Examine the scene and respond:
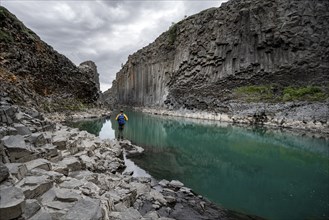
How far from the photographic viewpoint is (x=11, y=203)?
3617 millimetres

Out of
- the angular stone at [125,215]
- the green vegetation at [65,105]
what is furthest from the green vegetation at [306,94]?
the angular stone at [125,215]

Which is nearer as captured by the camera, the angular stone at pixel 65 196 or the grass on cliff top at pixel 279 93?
the angular stone at pixel 65 196

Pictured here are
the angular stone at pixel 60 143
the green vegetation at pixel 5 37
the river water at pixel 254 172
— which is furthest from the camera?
the green vegetation at pixel 5 37

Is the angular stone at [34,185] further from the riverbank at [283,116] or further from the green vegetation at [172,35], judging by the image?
the green vegetation at [172,35]

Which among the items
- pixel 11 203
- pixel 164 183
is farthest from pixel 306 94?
pixel 11 203

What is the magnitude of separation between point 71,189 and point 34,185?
1005 mm

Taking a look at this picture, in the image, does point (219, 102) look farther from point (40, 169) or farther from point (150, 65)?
point (40, 169)

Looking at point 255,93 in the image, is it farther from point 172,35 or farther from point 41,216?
point 41,216

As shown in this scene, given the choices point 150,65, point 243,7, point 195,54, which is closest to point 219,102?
point 195,54

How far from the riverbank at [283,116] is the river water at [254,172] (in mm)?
6716

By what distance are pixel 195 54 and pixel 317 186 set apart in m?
42.8

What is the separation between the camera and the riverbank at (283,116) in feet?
89.8

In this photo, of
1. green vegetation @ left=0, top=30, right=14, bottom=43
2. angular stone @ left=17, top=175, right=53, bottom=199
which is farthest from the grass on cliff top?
angular stone @ left=17, top=175, right=53, bottom=199

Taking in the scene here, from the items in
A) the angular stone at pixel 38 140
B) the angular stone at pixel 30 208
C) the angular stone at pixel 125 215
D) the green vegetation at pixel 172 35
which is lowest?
the angular stone at pixel 125 215
